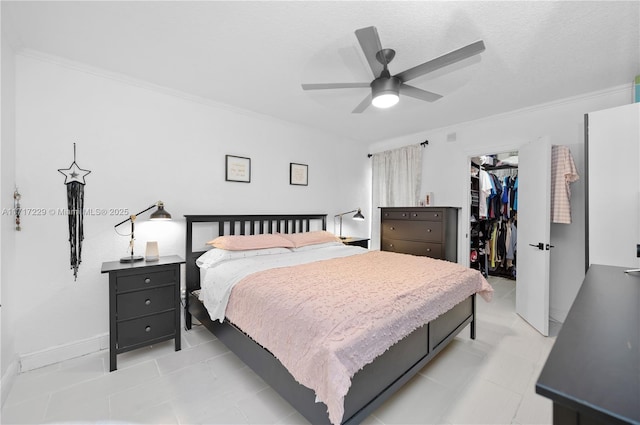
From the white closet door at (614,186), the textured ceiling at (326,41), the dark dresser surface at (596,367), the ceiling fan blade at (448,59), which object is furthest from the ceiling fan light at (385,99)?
the white closet door at (614,186)

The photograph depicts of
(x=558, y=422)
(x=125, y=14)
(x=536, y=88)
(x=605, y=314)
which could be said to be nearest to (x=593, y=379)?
(x=558, y=422)

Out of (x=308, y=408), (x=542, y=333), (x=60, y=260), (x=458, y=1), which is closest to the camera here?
(x=308, y=408)

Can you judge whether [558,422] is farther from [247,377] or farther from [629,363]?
[247,377]

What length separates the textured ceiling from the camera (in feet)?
5.72

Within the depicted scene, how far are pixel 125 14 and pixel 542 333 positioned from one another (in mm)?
4553

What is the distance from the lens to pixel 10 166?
2.06m

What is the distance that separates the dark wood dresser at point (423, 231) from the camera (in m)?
3.84

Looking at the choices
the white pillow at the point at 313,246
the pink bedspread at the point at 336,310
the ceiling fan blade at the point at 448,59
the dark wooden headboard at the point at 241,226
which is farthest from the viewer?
the white pillow at the point at 313,246

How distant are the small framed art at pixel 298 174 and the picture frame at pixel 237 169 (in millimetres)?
684

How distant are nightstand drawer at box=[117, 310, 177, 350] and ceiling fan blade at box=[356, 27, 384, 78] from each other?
104 inches

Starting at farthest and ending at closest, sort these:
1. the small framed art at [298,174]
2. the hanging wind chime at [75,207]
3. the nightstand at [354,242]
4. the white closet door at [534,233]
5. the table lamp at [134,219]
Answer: the nightstand at [354,242] < the small framed art at [298,174] < the white closet door at [534,233] < the table lamp at [134,219] < the hanging wind chime at [75,207]

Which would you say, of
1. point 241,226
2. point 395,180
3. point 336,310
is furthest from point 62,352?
point 395,180

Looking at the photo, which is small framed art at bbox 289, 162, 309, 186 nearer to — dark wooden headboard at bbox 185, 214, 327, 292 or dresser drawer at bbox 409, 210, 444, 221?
dark wooden headboard at bbox 185, 214, 327, 292

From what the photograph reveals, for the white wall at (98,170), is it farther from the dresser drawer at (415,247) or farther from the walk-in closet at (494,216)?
the walk-in closet at (494,216)
